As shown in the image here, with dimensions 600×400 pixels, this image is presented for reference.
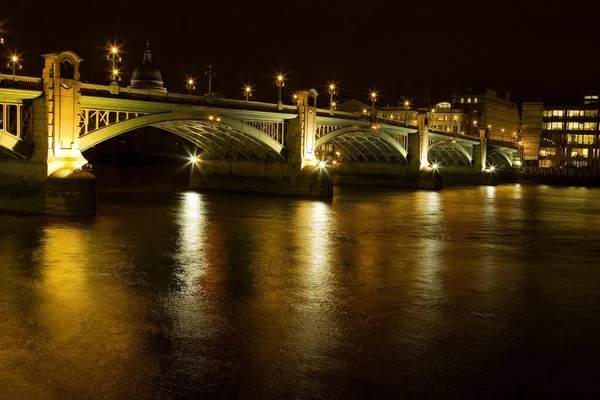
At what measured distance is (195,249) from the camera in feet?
73.3

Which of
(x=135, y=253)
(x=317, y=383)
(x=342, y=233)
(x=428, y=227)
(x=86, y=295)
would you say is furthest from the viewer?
(x=428, y=227)

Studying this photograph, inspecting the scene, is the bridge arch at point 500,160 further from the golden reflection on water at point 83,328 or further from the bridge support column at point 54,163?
the golden reflection on water at point 83,328

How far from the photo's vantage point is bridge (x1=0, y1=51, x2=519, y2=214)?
32125 mm

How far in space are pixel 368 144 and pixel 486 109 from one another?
8556cm

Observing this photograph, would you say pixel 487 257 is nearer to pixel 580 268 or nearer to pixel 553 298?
pixel 580 268

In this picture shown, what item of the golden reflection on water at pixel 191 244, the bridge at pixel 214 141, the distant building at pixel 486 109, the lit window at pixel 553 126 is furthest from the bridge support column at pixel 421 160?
the lit window at pixel 553 126

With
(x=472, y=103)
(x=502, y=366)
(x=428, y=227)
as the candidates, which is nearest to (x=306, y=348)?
(x=502, y=366)

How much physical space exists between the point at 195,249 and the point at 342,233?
321 inches

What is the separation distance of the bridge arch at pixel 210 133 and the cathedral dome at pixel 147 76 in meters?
27.8

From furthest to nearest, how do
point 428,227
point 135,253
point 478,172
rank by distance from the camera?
point 478,172 < point 428,227 < point 135,253

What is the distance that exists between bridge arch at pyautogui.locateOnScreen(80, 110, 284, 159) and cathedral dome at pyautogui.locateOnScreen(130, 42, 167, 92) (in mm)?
27818

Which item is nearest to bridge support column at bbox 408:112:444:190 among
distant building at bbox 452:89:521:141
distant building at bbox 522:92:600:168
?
distant building at bbox 452:89:521:141

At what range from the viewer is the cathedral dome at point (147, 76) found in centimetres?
8138

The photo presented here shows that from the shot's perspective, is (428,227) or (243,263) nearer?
(243,263)
